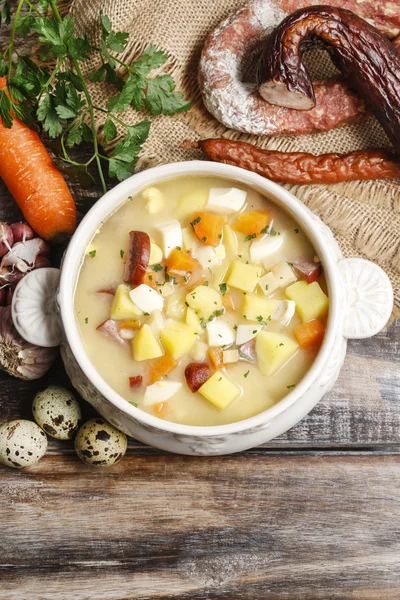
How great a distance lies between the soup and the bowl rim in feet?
0.14

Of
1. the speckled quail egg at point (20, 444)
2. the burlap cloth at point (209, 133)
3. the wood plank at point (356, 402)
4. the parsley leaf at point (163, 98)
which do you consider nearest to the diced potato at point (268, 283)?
the burlap cloth at point (209, 133)

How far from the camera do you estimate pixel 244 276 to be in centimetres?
230

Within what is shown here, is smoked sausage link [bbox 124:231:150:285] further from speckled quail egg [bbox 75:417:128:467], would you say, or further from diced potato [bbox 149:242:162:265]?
speckled quail egg [bbox 75:417:128:467]

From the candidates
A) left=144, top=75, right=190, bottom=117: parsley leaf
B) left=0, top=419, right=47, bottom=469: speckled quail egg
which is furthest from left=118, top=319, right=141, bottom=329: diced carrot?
left=144, top=75, right=190, bottom=117: parsley leaf

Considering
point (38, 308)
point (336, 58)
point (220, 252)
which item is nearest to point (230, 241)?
point (220, 252)

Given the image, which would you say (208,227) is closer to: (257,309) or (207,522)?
(257,309)

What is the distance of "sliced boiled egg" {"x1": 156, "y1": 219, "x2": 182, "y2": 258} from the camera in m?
2.32

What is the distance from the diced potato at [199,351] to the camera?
7.49 feet

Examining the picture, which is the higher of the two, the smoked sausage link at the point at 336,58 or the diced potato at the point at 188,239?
the smoked sausage link at the point at 336,58

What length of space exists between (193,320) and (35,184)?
816 mm

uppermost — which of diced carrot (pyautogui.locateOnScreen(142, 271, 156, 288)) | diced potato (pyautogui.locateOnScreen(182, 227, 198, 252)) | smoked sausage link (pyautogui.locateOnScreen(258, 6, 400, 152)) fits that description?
smoked sausage link (pyautogui.locateOnScreen(258, 6, 400, 152))

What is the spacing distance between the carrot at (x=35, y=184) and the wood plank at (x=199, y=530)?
83cm

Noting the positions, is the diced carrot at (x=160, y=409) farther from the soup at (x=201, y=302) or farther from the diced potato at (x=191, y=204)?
the diced potato at (x=191, y=204)

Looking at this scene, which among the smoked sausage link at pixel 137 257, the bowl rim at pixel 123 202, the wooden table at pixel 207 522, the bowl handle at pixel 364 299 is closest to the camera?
the bowl rim at pixel 123 202
